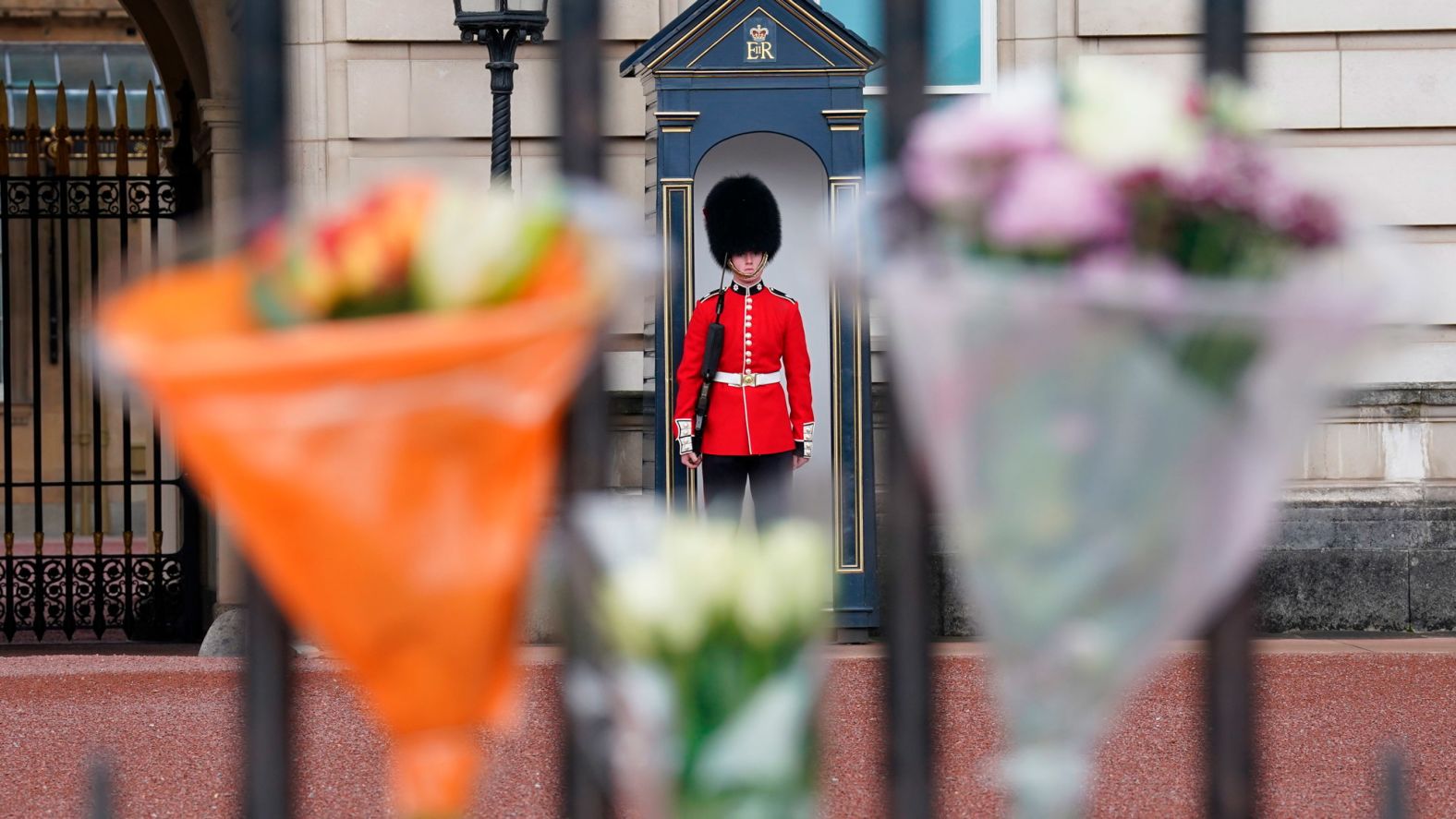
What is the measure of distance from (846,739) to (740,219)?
2963 millimetres

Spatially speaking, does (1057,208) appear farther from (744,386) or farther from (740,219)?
(740,219)

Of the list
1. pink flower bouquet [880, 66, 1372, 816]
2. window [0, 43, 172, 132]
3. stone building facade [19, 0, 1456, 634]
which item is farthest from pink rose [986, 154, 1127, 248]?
window [0, 43, 172, 132]

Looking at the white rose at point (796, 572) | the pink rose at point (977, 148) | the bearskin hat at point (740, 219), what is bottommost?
the white rose at point (796, 572)

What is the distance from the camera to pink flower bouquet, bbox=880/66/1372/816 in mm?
1043

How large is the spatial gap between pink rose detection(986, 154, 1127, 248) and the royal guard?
21.0 feet

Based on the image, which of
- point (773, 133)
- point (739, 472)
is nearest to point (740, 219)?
point (773, 133)

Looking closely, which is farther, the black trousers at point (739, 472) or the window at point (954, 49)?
the window at point (954, 49)

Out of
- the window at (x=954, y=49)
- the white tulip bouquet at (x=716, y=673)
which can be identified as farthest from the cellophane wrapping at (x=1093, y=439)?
the window at (x=954, y=49)

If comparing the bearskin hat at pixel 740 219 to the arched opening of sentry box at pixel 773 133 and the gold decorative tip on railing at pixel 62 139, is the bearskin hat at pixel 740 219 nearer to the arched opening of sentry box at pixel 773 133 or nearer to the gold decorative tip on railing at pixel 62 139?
the arched opening of sentry box at pixel 773 133

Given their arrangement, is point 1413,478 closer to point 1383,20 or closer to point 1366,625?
point 1366,625

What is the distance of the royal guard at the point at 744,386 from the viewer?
24.7ft

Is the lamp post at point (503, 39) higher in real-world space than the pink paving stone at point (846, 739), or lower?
higher

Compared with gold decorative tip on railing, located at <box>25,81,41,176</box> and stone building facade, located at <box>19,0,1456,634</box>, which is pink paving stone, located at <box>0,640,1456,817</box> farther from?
gold decorative tip on railing, located at <box>25,81,41,176</box>

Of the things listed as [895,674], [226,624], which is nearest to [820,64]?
[226,624]
